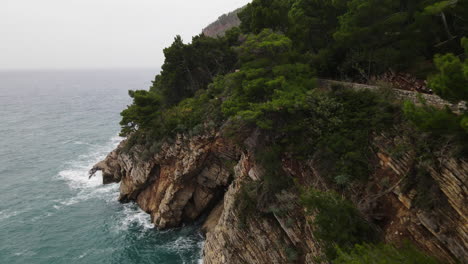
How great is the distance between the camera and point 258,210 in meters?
17.8

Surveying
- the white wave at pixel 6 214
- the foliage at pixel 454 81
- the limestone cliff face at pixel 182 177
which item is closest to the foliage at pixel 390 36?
the foliage at pixel 454 81

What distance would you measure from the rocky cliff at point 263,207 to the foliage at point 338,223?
34.4 inches

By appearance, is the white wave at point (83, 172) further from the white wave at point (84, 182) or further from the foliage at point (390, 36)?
the foliage at point (390, 36)

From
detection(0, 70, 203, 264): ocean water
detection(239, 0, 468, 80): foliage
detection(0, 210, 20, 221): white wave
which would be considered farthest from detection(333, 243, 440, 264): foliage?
detection(0, 210, 20, 221): white wave

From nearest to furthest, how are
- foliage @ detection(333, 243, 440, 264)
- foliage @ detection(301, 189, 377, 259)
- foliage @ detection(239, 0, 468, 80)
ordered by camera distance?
foliage @ detection(333, 243, 440, 264), foliage @ detection(301, 189, 377, 259), foliage @ detection(239, 0, 468, 80)

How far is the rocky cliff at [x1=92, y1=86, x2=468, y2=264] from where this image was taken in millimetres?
10375

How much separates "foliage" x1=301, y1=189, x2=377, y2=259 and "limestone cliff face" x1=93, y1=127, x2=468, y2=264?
0.92m

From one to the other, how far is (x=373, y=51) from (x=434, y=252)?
12.0 meters

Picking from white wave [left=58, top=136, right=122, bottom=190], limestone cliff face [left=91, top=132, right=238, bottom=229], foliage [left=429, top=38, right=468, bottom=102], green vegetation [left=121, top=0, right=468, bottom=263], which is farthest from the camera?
white wave [left=58, top=136, right=122, bottom=190]

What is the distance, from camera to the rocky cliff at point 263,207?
34.0ft

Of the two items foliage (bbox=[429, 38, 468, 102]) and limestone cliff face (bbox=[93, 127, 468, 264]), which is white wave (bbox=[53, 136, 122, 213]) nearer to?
limestone cliff face (bbox=[93, 127, 468, 264])

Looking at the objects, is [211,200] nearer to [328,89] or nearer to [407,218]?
[328,89]

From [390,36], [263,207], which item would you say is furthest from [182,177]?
[390,36]

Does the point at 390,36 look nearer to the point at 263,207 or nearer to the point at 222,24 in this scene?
the point at 263,207
